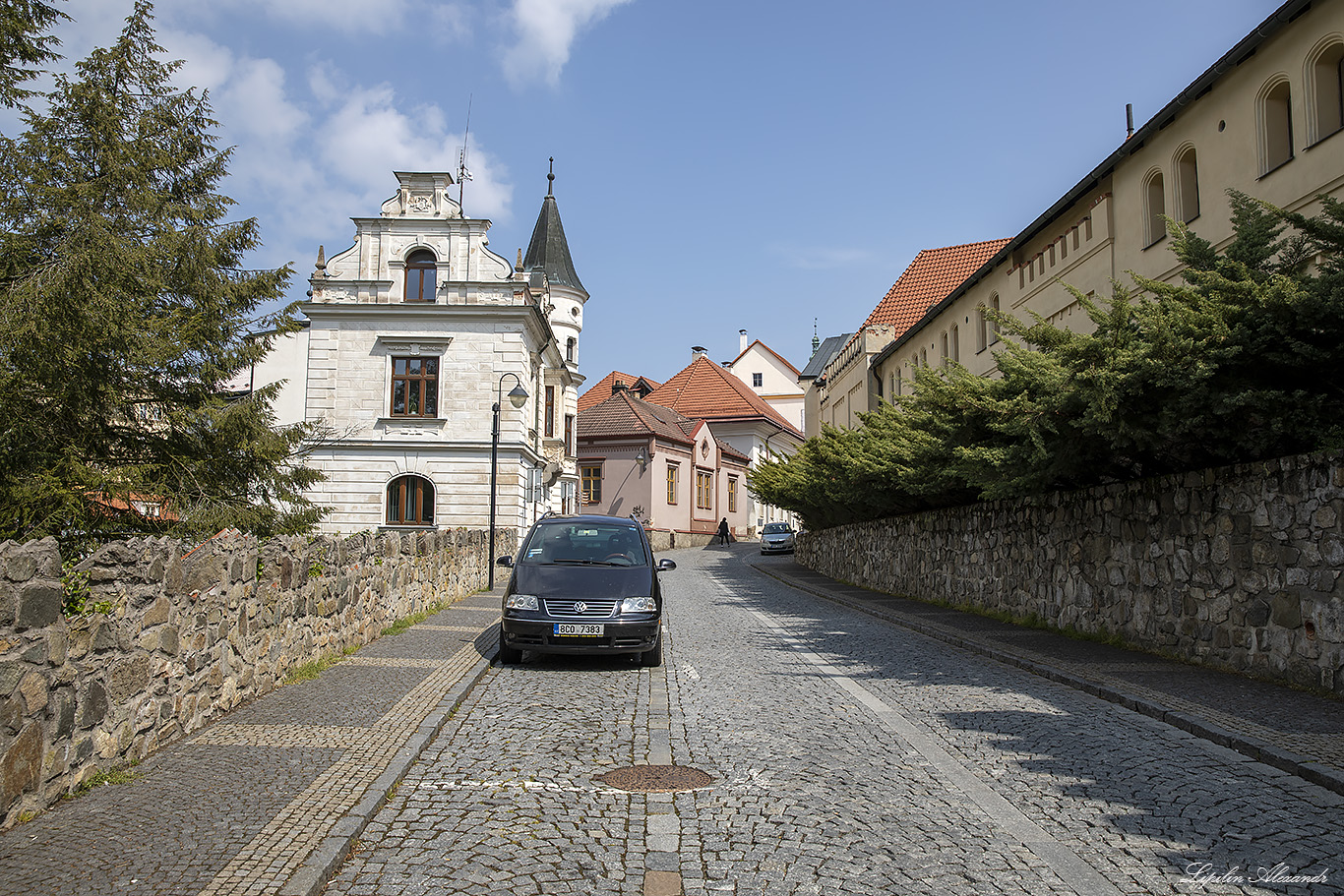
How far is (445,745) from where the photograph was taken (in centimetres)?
720

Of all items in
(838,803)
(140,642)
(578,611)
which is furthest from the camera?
(578,611)

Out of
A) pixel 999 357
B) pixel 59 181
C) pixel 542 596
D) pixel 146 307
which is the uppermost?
pixel 59 181

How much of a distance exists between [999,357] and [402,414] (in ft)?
94.4

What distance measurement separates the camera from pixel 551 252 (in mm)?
59438

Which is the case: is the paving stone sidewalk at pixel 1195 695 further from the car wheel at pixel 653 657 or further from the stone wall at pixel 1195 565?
the car wheel at pixel 653 657

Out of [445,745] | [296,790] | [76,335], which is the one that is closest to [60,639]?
[296,790]

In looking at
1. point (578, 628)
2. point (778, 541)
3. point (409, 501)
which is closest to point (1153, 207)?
point (578, 628)

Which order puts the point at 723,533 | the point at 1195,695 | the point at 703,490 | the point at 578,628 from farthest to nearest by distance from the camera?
1. the point at 703,490
2. the point at 723,533
3. the point at 578,628
4. the point at 1195,695

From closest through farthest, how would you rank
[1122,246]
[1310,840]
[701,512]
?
[1310,840]
[1122,246]
[701,512]

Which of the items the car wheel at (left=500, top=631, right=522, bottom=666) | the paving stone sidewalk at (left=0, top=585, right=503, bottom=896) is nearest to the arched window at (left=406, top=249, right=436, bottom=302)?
the car wheel at (left=500, top=631, right=522, bottom=666)

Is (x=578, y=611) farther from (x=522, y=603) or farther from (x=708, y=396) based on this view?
(x=708, y=396)

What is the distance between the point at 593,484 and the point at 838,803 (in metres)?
50.8

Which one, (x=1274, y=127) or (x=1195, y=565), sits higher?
(x=1274, y=127)

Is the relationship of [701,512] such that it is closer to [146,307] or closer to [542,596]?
[146,307]
